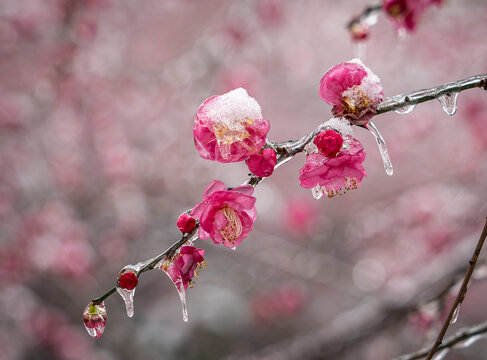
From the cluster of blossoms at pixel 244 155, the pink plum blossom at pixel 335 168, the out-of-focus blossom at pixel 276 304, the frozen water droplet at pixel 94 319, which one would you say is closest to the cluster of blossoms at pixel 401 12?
the cluster of blossoms at pixel 244 155

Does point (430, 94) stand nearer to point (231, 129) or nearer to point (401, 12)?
point (231, 129)

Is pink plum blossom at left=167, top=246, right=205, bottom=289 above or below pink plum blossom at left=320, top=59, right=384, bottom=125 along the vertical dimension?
below

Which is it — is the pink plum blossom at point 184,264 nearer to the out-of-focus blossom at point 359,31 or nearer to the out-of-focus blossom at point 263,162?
the out-of-focus blossom at point 263,162

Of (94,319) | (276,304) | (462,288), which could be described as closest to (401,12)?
(462,288)

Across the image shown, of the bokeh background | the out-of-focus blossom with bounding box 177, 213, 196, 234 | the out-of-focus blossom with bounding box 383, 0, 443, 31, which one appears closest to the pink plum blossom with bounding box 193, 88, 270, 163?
the out-of-focus blossom with bounding box 177, 213, 196, 234

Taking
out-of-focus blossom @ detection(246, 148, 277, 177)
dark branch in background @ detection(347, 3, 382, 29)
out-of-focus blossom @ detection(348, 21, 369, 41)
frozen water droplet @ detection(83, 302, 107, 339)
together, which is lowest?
frozen water droplet @ detection(83, 302, 107, 339)

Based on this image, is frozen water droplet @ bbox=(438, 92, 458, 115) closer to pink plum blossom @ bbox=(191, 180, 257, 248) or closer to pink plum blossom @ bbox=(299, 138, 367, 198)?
pink plum blossom @ bbox=(299, 138, 367, 198)

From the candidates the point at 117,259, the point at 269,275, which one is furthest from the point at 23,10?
the point at 269,275
